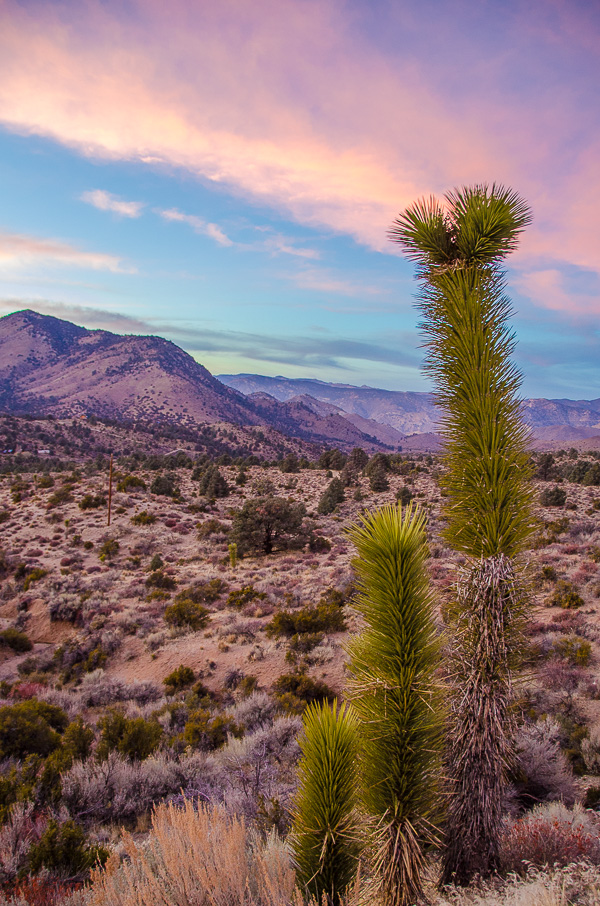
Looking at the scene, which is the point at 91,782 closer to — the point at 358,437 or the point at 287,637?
the point at 287,637

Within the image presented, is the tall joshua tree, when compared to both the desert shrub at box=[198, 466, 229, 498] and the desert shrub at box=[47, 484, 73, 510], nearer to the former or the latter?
the desert shrub at box=[47, 484, 73, 510]

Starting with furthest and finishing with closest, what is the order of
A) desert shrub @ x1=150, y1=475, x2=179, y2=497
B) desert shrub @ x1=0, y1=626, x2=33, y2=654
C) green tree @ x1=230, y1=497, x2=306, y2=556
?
desert shrub @ x1=150, y1=475, x2=179, y2=497 → green tree @ x1=230, y1=497, x2=306, y2=556 → desert shrub @ x1=0, y1=626, x2=33, y2=654

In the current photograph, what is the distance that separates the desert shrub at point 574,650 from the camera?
27.3 ft

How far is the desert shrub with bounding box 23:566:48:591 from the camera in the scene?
1647 centimetres

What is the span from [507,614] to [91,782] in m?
5.89

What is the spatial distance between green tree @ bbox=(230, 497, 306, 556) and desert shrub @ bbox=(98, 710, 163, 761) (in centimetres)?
1376

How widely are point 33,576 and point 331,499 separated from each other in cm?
1671

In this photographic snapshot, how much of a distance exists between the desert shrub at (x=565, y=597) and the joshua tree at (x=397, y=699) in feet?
34.7

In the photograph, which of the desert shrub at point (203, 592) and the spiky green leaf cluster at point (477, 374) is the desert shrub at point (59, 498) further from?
the spiky green leaf cluster at point (477, 374)

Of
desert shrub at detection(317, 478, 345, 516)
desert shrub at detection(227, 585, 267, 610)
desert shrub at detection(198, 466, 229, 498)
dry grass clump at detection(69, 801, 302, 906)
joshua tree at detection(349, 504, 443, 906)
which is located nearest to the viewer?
joshua tree at detection(349, 504, 443, 906)

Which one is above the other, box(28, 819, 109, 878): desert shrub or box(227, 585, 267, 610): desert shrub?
box(28, 819, 109, 878): desert shrub

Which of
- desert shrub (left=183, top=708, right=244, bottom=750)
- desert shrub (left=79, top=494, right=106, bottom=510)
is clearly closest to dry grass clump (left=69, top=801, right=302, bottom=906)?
desert shrub (left=183, top=708, right=244, bottom=750)

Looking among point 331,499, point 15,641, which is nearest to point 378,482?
point 331,499

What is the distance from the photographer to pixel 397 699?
2.28 meters
